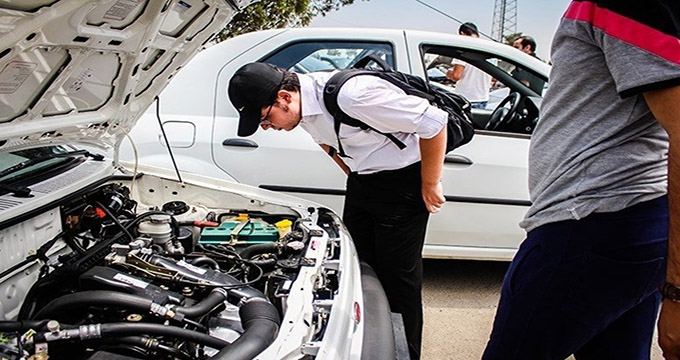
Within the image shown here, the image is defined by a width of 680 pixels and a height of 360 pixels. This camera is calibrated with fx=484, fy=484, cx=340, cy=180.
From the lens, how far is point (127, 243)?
1803 mm

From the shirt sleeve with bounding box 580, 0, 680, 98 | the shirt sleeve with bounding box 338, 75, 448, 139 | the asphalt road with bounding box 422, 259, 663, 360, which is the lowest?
the asphalt road with bounding box 422, 259, 663, 360

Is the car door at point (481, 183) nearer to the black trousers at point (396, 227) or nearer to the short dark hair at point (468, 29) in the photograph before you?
the black trousers at point (396, 227)

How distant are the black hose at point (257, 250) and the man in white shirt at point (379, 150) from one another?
45 cm

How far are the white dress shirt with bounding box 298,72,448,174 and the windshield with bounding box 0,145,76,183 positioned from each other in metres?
1.07

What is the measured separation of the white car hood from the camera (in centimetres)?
116

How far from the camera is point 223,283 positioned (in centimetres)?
156

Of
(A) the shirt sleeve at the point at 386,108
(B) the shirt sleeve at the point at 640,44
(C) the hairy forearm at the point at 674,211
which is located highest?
(B) the shirt sleeve at the point at 640,44

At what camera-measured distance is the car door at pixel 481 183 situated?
2.85 metres

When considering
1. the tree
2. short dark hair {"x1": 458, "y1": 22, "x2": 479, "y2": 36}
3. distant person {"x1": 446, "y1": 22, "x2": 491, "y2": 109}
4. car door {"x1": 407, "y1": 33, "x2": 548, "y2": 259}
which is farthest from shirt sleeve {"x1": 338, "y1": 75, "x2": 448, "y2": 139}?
the tree

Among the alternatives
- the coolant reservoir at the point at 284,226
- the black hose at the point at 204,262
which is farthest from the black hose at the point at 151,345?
the coolant reservoir at the point at 284,226

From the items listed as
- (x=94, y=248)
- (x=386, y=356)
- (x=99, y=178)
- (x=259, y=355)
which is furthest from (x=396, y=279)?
(x=99, y=178)

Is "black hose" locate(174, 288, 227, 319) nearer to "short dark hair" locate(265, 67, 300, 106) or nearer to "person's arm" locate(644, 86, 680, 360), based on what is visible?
"short dark hair" locate(265, 67, 300, 106)

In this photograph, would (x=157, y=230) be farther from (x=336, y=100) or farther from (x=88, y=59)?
(x=336, y=100)

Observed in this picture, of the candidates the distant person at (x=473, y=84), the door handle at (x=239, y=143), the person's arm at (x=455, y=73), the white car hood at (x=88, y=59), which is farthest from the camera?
the person's arm at (x=455, y=73)
